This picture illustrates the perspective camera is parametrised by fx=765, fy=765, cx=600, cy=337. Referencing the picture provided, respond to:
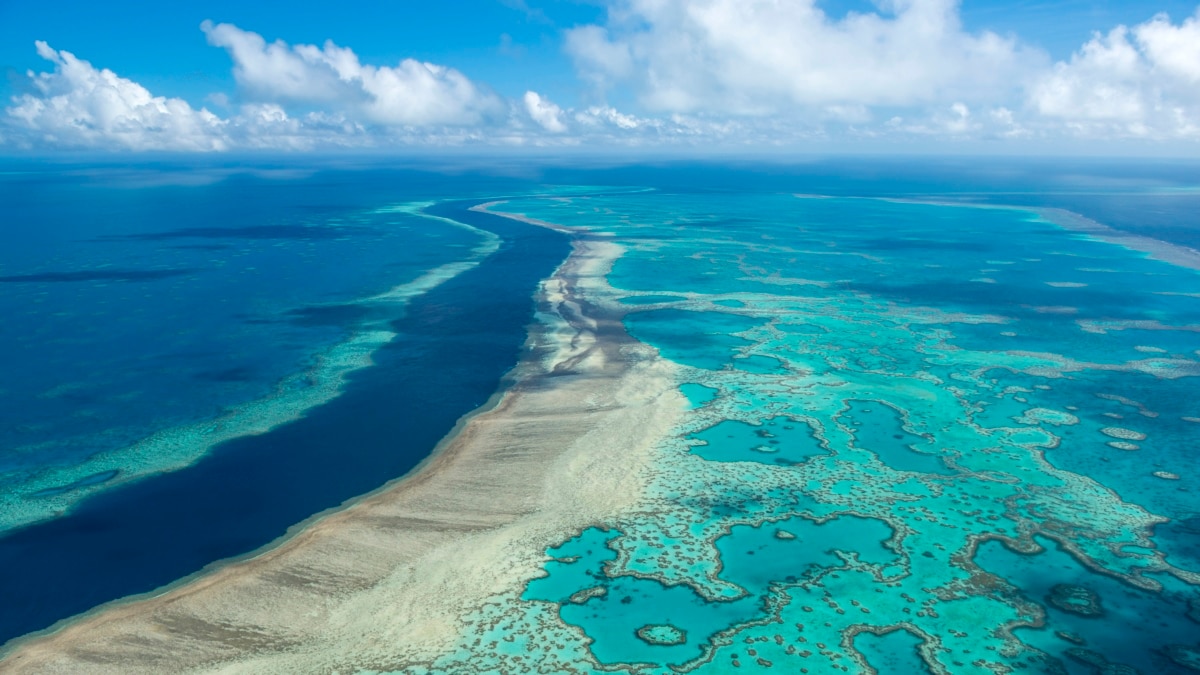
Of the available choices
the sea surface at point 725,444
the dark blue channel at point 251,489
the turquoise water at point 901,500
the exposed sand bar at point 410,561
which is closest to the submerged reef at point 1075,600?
the sea surface at point 725,444

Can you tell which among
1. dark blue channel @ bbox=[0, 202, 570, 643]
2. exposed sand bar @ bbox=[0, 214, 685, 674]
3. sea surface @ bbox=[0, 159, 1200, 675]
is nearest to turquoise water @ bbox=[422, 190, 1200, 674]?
sea surface @ bbox=[0, 159, 1200, 675]

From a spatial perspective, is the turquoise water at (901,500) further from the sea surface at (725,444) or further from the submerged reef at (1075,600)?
the submerged reef at (1075,600)

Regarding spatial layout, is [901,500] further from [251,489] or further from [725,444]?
[251,489]

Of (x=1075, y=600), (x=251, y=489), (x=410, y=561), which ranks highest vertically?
(x=1075, y=600)

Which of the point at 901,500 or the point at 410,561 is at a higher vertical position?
the point at 901,500

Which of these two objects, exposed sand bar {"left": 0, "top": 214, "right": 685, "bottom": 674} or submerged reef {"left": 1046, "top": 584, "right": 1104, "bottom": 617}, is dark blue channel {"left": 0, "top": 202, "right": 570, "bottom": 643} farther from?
submerged reef {"left": 1046, "top": 584, "right": 1104, "bottom": 617}

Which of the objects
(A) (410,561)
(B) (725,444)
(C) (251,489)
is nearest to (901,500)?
(B) (725,444)

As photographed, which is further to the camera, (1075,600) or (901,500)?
(901,500)

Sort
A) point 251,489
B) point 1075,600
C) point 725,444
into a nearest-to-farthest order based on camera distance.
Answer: point 1075,600 < point 251,489 < point 725,444

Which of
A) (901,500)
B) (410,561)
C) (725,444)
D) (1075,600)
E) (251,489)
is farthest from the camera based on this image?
(725,444)
